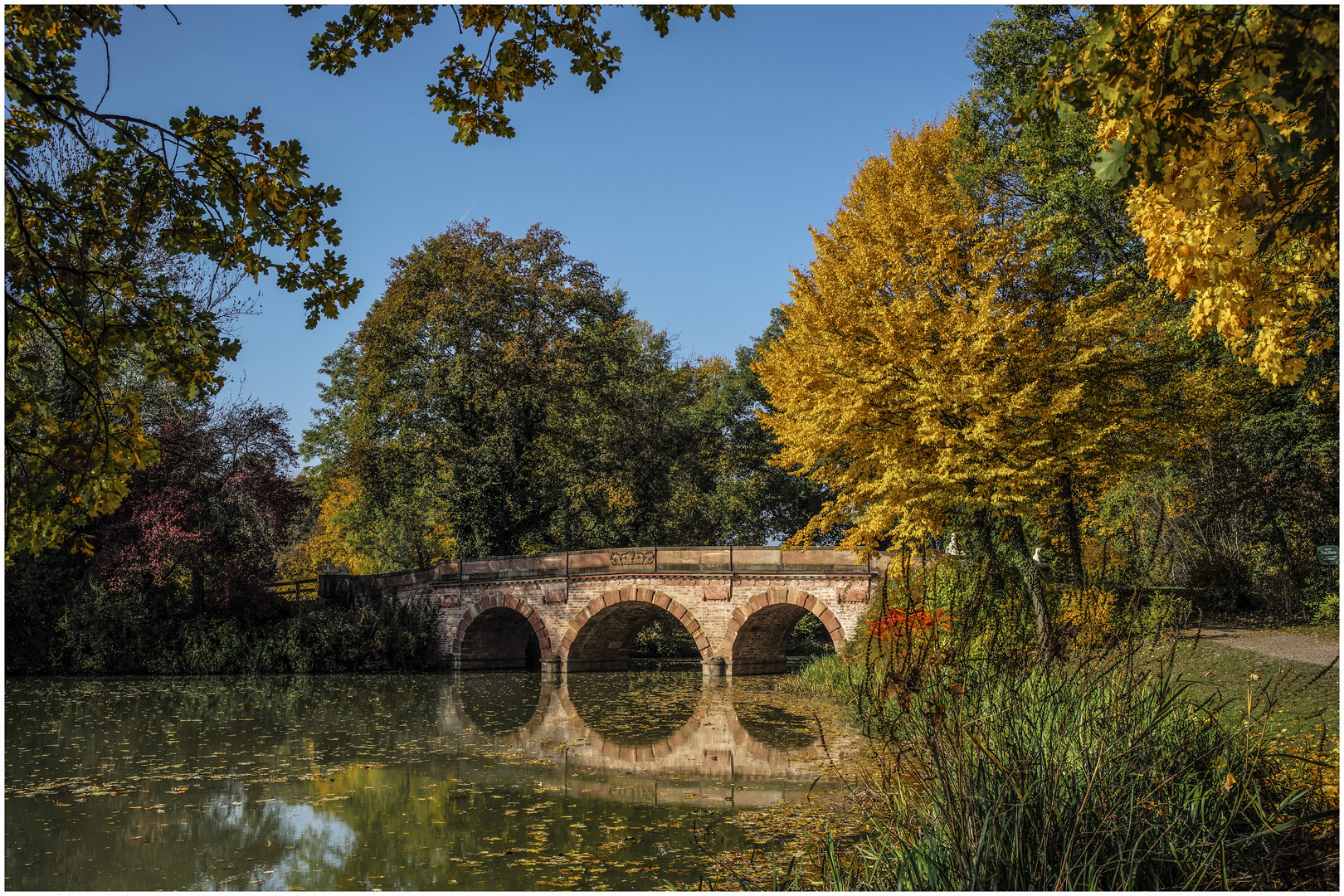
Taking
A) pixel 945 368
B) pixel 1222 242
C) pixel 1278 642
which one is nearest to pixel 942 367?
pixel 945 368

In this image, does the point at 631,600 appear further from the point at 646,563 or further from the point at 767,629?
the point at 767,629

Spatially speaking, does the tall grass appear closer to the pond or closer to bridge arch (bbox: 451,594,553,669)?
the pond

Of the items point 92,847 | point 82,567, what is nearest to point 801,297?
point 92,847

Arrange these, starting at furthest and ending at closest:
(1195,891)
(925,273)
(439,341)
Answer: (439,341) < (925,273) < (1195,891)

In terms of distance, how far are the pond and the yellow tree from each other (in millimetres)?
3649

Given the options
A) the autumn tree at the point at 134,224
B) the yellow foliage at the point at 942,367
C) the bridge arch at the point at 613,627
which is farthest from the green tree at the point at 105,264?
the bridge arch at the point at 613,627

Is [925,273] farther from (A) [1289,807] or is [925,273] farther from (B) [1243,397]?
(A) [1289,807]

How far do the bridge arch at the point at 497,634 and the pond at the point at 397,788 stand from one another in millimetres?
6340

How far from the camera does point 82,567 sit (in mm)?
20625

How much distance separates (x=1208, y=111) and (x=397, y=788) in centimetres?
807

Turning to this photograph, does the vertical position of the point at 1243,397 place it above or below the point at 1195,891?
above

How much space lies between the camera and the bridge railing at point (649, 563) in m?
18.8

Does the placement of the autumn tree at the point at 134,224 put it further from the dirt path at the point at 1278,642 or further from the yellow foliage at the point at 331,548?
the yellow foliage at the point at 331,548

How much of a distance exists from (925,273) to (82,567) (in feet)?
63.5
